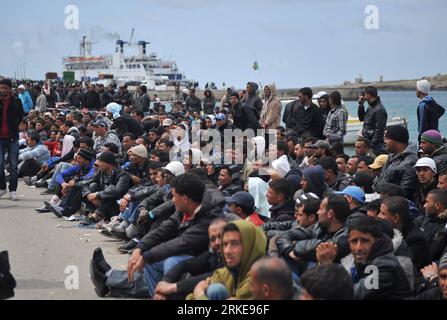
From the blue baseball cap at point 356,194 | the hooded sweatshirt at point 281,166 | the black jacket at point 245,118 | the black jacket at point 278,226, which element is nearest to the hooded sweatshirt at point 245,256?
the black jacket at point 278,226

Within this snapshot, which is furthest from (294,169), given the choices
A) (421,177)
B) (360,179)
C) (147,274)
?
Result: (147,274)

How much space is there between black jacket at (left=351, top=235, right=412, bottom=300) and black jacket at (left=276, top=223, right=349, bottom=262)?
14.1 inches

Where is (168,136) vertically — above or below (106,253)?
above

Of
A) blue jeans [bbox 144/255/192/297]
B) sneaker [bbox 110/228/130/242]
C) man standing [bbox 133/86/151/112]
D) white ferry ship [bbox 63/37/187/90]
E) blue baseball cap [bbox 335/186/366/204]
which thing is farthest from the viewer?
white ferry ship [bbox 63/37/187/90]

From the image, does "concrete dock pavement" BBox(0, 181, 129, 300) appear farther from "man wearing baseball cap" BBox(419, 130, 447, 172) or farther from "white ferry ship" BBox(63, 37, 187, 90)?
"white ferry ship" BBox(63, 37, 187, 90)

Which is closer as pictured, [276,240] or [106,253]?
[276,240]

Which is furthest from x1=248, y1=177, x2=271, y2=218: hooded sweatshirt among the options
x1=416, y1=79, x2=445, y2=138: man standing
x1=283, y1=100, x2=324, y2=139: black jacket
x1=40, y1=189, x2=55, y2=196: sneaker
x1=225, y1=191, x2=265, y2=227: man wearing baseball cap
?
x1=40, y1=189, x2=55, y2=196: sneaker

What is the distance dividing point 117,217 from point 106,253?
1.13 meters

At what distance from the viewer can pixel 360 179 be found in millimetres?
8359

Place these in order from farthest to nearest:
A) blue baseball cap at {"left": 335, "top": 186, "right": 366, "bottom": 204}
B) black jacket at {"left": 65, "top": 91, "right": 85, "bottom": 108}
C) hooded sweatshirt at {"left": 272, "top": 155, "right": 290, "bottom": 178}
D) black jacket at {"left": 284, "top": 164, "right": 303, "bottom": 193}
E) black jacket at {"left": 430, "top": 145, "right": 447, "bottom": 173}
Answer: black jacket at {"left": 65, "top": 91, "right": 85, "bottom": 108}
hooded sweatshirt at {"left": 272, "top": 155, "right": 290, "bottom": 178}
black jacket at {"left": 284, "top": 164, "right": 303, "bottom": 193}
black jacket at {"left": 430, "top": 145, "right": 447, "bottom": 173}
blue baseball cap at {"left": 335, "top": 186, "right": 366, "bottom": 204}

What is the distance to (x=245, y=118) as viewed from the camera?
14.2 metres

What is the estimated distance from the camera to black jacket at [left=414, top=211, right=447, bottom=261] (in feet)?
22.1

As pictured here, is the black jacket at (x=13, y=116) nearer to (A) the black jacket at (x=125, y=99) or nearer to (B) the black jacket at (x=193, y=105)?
(B) the black jacket at (x=193, y=105)

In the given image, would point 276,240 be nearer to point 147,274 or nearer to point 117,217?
point 147,274
